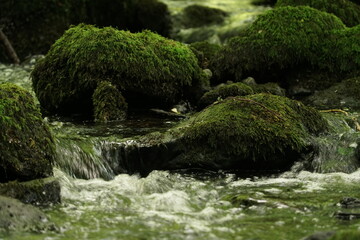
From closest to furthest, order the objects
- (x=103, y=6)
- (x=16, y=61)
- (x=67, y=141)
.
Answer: (x=67, y=141) < (x=16, y=61) < (x=103, y=6)

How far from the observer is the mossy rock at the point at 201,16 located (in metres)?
16.0

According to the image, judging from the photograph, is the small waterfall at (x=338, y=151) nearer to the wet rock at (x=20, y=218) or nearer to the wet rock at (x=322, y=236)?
the wet rock at (x=322, y=236)

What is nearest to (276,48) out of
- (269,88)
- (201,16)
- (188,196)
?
(269,88)

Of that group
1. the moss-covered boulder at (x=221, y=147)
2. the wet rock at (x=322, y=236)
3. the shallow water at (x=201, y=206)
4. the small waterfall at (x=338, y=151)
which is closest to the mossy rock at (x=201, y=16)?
the small waterfall at (x=338, y=151)

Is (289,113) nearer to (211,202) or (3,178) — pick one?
(211,202)

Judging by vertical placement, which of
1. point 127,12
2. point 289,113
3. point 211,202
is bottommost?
point 211,202

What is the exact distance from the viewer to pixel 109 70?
9219mm

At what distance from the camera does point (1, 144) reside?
231 inches

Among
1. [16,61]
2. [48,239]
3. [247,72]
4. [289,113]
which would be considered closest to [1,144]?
[48,239]

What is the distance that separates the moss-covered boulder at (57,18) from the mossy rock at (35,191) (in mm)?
9410

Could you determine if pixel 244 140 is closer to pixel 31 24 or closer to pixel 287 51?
pixel 287 51

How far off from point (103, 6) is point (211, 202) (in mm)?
11152

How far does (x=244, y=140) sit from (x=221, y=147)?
0.29 meters

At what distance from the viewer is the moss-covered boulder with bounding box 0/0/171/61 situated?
15.0 metres
